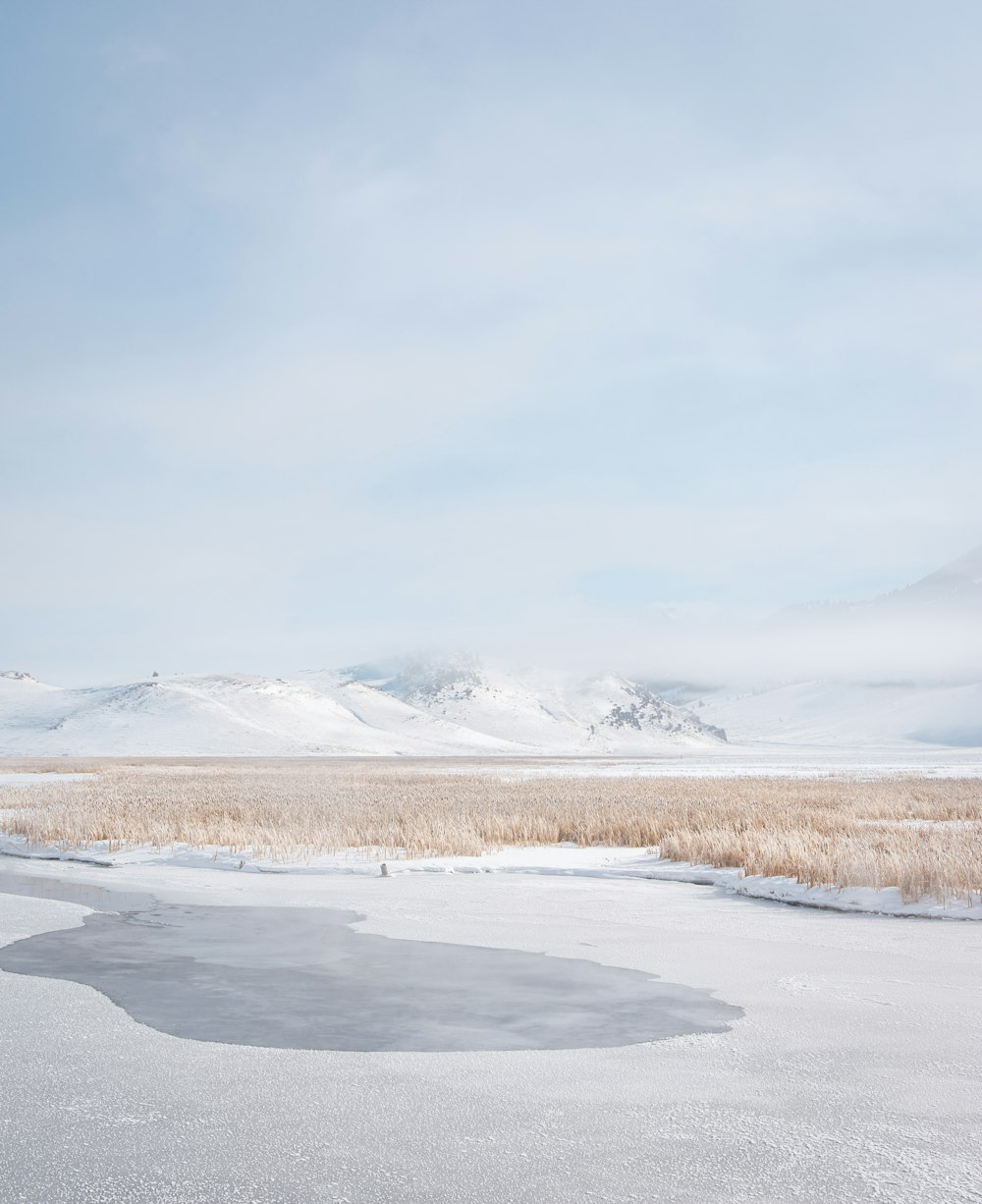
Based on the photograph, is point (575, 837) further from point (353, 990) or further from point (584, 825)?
point (353, 990)

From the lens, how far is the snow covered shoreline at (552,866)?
12906mm

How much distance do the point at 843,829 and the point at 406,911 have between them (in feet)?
44.1

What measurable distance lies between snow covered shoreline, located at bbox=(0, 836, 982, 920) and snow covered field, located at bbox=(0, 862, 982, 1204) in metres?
4.11

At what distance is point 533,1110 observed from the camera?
5.33m

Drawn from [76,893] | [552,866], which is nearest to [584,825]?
[552,866]

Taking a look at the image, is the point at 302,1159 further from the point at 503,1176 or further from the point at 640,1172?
the point at 640,1172

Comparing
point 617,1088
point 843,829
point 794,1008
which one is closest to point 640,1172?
point 617,1088

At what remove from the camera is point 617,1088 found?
5.67m

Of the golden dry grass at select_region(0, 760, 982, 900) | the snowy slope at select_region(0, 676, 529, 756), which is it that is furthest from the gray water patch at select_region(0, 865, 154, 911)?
the snowy slope at select_region(0, 676, 529, 756)

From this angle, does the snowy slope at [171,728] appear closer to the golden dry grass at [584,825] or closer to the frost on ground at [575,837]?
the golden dry grass at [584,825]

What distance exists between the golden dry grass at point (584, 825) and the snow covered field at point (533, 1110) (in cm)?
652

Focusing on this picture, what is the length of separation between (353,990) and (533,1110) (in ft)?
Answer: 10.8

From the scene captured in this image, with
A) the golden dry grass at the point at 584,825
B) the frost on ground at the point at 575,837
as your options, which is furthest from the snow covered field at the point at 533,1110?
the golden dry grass at the point at 584,825

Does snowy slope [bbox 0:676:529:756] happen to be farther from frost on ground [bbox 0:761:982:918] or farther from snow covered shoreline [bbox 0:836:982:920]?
snow covered shoreline [bbox 0:836:982:920]
